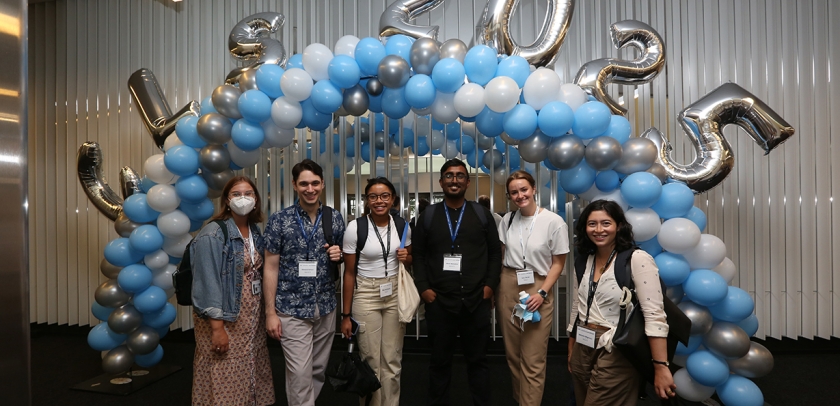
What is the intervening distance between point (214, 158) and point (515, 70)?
2097 millimetres

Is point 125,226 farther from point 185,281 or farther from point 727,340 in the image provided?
point 727,340

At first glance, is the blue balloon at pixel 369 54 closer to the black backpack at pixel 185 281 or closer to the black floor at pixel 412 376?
the black backpack at pixel 185 281

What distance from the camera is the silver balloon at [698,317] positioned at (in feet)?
8.78

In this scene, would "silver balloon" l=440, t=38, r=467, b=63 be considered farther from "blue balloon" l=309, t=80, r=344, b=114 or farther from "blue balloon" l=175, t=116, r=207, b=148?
"blue balloon" l=175, t=116, r=207, b=148

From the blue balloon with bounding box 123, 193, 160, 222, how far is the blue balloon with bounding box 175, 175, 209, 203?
0.27 meters

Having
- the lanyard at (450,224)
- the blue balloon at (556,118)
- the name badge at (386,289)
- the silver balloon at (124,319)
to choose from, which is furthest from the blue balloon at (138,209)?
the blue balloon at (556,118)

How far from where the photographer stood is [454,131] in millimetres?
3803

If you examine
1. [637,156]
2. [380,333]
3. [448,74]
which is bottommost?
[380,333]

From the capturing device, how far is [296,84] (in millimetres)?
2781

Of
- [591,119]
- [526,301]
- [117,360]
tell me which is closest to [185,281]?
[117,360]

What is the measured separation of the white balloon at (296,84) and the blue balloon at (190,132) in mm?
795

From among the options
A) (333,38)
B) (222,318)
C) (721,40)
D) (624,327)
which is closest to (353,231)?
(222,318)

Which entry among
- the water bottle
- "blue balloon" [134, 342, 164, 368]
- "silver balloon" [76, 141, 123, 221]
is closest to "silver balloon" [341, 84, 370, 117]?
the water bottle

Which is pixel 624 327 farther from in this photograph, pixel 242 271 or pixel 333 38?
pixel 333 38
